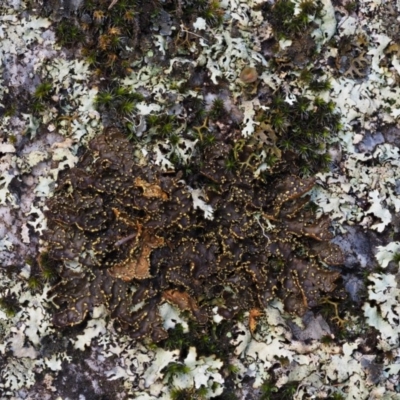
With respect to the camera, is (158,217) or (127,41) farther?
(127,41)

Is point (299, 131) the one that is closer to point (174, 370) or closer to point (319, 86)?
point (319, 86)

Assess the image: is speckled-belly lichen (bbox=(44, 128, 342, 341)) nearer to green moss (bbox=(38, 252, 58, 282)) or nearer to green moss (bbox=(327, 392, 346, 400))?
green moss (bbox=(38, 252, 58, 282))

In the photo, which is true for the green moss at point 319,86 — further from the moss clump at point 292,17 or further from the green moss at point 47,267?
the green moss at point 47,267

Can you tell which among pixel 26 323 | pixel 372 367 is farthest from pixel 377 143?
pixel 26 323

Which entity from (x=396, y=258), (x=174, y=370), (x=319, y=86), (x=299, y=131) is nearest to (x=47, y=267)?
(x=174, y=370)

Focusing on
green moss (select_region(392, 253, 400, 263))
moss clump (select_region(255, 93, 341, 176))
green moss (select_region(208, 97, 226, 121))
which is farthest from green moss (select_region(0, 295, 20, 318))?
green moss (select_region(392, 253, 400, 263))

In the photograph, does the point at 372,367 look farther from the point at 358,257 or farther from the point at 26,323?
the point at 26,323

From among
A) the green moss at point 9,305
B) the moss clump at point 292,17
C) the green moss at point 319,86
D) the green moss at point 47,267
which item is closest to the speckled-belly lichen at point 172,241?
the green moss at point 47,267

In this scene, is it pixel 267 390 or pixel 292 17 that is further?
pixel 292 17
